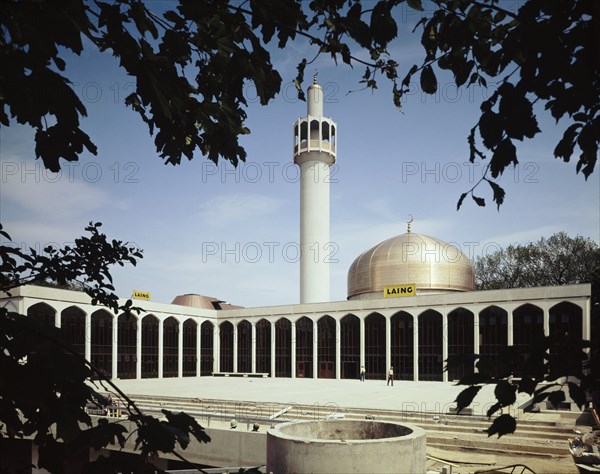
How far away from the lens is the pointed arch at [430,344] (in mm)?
42375

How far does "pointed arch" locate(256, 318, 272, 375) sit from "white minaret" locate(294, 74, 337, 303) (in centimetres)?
457

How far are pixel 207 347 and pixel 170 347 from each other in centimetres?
484

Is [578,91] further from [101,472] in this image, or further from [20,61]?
[101,472]

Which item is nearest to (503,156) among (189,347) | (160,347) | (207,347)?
(160,347)

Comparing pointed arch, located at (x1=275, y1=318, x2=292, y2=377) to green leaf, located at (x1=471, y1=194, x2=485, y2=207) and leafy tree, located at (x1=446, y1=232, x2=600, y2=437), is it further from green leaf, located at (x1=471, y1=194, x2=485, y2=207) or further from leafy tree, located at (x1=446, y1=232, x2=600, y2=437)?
leafy tree, located at (x1=446, y1=232, x2=600, y2=437)

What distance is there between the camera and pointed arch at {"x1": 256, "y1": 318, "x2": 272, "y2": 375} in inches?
2009

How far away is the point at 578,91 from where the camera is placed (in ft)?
7.56

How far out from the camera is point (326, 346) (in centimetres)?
4766

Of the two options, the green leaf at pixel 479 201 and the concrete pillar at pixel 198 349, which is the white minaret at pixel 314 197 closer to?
the concrete pillar at pixel 198 349

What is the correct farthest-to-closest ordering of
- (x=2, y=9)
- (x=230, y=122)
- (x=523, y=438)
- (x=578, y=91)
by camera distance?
(x=523, y=438), (x=230, y=122), (x=578, y=91), (x=2, y=9)

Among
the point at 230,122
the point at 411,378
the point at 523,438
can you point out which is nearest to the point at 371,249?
the point at 411,378

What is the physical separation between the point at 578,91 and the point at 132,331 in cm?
4631

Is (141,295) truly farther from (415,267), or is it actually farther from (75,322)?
(415,267)

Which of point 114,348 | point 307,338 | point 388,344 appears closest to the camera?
point 114,348
